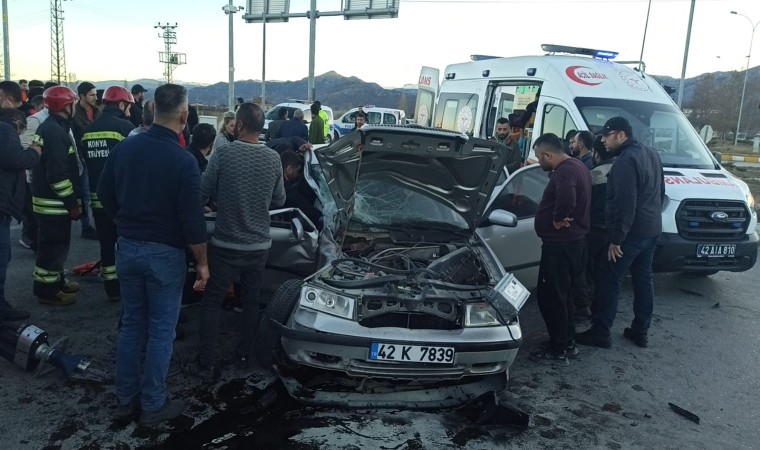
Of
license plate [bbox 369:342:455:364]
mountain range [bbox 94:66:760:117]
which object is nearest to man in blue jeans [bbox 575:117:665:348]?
license plate [bbox 369:342:455:364]

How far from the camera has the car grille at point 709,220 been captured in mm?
6504

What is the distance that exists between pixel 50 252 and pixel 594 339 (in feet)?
16.3

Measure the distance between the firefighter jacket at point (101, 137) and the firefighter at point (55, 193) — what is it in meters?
0.16

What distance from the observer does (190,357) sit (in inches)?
177

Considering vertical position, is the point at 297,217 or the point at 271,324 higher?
the point at 297,217

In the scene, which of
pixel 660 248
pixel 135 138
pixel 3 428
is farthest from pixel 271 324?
pixel 660 248

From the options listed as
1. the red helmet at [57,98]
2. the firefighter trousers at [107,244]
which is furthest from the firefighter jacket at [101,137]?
the red helmet at [57,98]

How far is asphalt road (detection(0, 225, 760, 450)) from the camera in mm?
3414

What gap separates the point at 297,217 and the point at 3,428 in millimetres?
2484

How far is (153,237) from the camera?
3.36 m

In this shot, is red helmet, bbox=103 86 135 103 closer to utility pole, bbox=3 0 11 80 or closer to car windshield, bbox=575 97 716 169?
car windshield, bbox=575 97 716 169

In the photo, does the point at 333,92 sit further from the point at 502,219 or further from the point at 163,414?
the point at 163,414

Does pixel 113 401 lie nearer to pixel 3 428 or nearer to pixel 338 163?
pixel 3 428

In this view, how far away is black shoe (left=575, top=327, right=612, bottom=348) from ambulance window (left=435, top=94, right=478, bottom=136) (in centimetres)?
534
